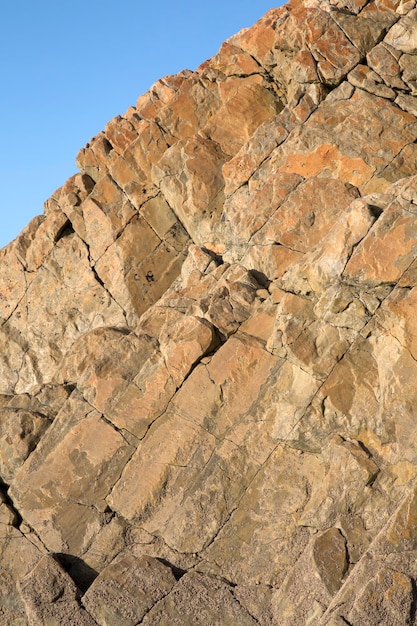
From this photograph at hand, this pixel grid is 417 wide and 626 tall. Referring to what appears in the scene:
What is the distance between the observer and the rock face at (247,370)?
1537 cm

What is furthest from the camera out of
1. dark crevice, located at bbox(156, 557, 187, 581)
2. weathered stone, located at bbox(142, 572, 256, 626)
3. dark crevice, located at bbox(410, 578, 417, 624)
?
dark crevice, located at bbox(156, 557, 187, 581)

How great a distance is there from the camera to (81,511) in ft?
58.5

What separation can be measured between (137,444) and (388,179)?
28.9ft

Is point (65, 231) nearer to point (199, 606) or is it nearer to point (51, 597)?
point (51, 597)

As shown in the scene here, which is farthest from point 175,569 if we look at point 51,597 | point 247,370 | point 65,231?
point 65,231

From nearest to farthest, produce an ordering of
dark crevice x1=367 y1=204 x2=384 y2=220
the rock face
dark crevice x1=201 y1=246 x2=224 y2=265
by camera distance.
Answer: the rock face → dark crevice x1=367 y1=204 x2=384 y2=220 → dark crevice x1=201 y1=246 x2=224 y2=265

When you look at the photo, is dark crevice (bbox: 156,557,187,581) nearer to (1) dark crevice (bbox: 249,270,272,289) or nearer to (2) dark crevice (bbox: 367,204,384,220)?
(1) dark crevice (bbox: 249,270,272,289)

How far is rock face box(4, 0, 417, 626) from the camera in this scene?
15.4 m

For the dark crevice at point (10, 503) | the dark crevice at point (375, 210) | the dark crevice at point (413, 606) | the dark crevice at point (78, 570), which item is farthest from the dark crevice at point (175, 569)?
the dark crevice at point (375, 210)

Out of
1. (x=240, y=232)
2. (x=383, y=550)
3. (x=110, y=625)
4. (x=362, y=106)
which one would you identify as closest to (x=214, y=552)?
(x=110, y=625)

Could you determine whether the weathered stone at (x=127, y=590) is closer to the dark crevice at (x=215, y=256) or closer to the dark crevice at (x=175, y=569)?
the dark crevice at (x=175, y=569)

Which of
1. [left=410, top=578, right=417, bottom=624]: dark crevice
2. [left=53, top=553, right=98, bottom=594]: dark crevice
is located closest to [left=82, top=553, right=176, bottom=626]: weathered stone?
[left=53, top=553, right=98, bottom=594]: dark crevice

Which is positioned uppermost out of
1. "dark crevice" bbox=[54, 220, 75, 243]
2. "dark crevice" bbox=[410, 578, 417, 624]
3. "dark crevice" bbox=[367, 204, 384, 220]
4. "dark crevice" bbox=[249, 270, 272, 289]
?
"dark crevice" bbox=[367, 204, 384, 220]

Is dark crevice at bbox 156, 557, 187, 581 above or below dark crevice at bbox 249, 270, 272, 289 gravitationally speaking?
below
